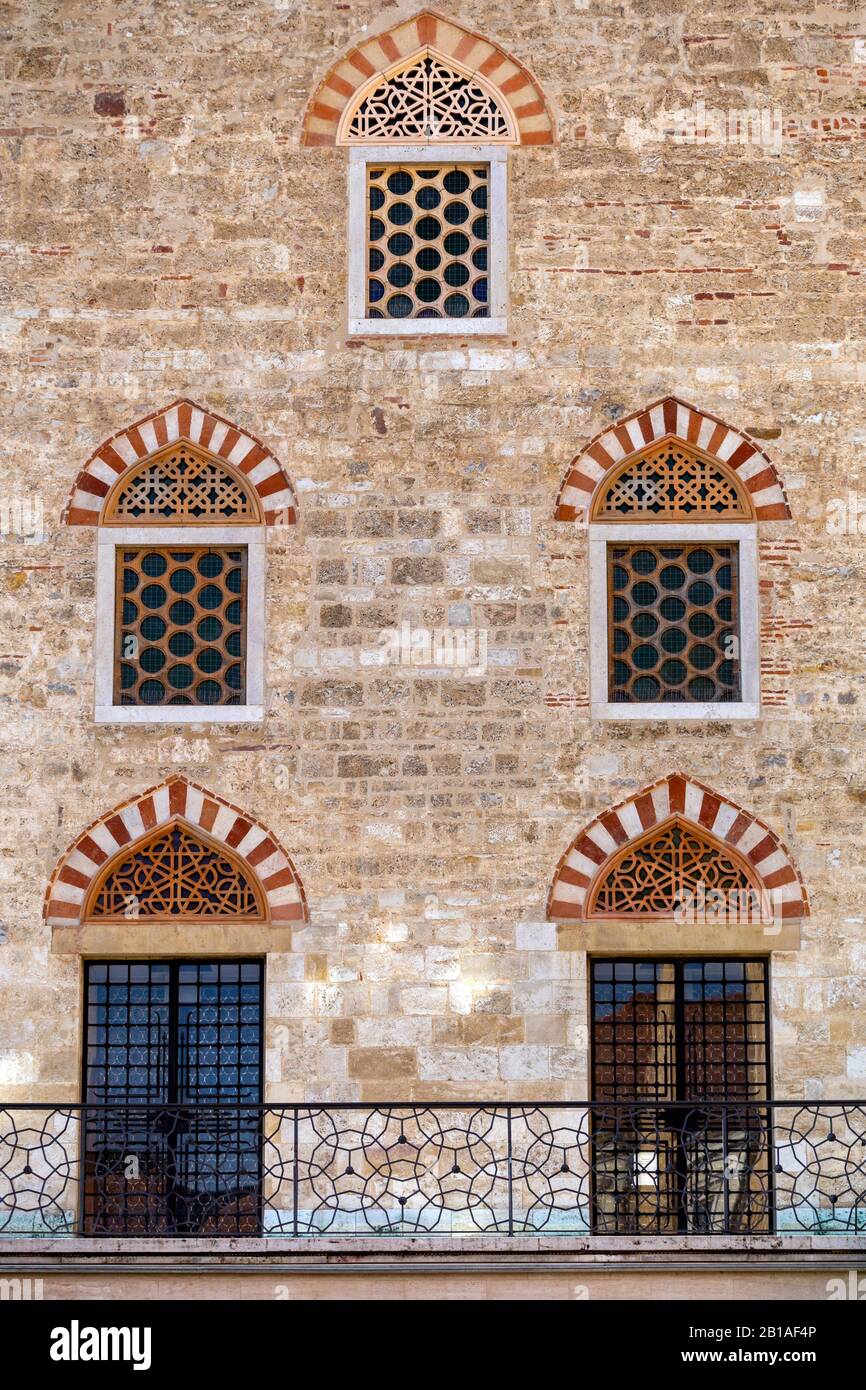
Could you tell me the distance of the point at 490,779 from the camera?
44.4 feet

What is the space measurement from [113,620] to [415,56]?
152 inches

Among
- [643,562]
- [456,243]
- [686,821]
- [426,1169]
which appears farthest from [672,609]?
[426,1169]

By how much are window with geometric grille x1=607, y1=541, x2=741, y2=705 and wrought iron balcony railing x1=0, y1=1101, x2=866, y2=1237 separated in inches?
96.7

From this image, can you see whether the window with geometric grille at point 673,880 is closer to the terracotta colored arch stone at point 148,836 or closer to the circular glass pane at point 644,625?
the circular glass pane at point 644,625

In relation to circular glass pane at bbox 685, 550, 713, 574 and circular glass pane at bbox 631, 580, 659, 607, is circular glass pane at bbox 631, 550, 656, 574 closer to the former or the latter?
circular glass pane at bbox 631, 580, 659, 607

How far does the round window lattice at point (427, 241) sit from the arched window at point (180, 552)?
1284 millimetres

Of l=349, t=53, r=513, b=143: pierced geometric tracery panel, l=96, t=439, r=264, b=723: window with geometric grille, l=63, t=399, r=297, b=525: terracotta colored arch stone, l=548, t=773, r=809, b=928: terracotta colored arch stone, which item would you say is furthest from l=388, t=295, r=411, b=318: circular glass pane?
l=548, t=773, r=809, b=928: terracotta colored arch stone

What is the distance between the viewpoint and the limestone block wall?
43.9 feet

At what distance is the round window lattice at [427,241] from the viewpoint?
1399 cm

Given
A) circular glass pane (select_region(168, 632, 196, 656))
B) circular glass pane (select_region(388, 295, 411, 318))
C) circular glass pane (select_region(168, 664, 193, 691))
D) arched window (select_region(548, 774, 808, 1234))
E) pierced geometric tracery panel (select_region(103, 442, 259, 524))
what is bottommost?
arched window (select_region(548, 774, 808, 1234))

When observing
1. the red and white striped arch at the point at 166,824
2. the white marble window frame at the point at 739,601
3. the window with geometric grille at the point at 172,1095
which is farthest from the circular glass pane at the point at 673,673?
the window with geometric grille at the point at 172,1095

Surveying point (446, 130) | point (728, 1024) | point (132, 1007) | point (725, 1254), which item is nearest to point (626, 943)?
point (728, 1024)

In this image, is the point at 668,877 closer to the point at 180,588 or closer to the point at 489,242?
the point at 180,588

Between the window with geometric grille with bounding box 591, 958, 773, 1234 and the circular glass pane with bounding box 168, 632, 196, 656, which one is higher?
the circular glass pane with bounding box 168, 632, 196, 656
